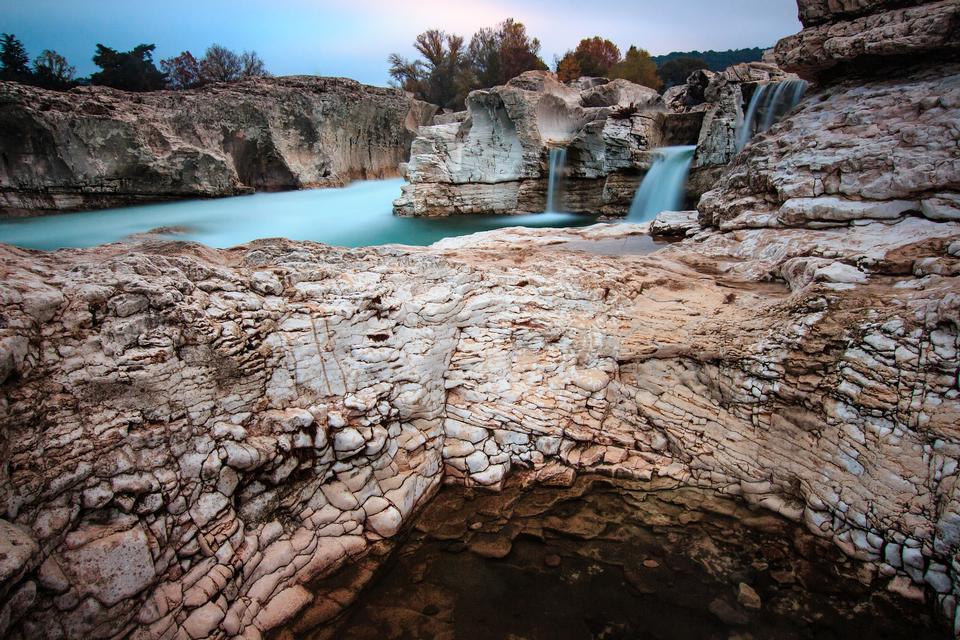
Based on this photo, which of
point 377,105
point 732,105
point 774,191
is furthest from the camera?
point 377,105

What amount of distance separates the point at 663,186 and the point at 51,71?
18.0 metres

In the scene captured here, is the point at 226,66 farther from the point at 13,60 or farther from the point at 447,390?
the point at 447,390

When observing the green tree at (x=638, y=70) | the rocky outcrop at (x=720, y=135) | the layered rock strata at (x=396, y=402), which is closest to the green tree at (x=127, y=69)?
the layered rock strata at (x=396, y=402)

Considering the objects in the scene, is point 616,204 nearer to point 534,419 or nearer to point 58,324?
point 534,419

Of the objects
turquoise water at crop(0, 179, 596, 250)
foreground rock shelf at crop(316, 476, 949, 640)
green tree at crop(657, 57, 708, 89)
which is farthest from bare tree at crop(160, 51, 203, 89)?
green tree at crop(657, 57, 708, 89)

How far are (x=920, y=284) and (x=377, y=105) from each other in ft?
58.8

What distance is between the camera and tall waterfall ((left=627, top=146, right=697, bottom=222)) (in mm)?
10812

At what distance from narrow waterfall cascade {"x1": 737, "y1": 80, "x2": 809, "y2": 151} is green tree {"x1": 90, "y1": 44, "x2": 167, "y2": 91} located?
19162 millimetres

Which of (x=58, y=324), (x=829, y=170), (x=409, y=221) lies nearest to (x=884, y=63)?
(x=829, y=170)

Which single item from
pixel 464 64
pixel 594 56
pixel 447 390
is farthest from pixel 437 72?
pixel 447 390

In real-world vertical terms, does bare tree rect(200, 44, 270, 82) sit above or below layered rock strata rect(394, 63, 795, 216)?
above

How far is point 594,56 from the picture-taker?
83.9ft

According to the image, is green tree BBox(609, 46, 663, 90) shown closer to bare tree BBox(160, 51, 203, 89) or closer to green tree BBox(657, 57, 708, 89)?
green tree BBox(657, 57, 708, 89)

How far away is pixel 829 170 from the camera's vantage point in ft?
16.1
